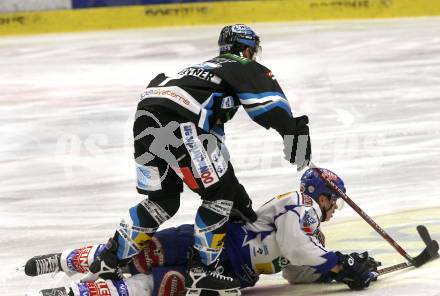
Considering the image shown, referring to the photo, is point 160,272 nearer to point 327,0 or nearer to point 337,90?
point 337,90

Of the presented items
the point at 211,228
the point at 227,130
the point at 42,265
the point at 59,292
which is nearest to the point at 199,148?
the point at 211,228

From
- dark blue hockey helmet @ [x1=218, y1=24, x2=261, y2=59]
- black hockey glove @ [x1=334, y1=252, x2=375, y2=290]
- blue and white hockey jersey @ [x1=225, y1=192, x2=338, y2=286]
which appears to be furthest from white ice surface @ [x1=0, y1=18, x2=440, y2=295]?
dark blue hockey helmet @ [x1=218, y1=24, x2=261, y2=59]

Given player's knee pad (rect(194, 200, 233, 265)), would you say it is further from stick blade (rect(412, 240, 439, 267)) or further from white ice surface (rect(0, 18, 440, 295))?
stick blade (rect(412, 240, 439, 267))

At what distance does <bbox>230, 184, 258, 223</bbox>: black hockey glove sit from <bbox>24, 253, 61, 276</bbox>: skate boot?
968 millimetres

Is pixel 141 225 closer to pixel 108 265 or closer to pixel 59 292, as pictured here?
pixel 108 265

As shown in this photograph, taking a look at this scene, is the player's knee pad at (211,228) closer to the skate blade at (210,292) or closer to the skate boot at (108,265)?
the skate blade at (210,292)

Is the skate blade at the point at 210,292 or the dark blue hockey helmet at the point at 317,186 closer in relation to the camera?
the skate blade at the point at 210,292

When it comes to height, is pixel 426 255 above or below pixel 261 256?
below

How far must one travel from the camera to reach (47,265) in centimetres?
551

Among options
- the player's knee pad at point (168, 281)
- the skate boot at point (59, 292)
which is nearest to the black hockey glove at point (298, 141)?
the player's knee pad at point (168, 281)

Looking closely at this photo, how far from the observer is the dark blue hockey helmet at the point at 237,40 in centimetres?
548

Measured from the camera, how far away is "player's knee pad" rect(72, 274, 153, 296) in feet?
16.9

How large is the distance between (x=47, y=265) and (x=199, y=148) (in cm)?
108

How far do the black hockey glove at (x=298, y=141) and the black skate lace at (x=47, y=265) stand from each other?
54.1 inches
